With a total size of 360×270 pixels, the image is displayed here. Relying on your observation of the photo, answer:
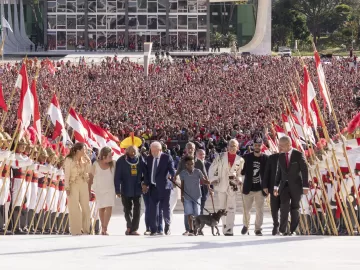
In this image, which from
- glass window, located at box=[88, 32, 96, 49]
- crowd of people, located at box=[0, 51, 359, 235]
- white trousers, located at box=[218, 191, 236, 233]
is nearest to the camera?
crowd of people, located at box=[0, 51, 359, 235]

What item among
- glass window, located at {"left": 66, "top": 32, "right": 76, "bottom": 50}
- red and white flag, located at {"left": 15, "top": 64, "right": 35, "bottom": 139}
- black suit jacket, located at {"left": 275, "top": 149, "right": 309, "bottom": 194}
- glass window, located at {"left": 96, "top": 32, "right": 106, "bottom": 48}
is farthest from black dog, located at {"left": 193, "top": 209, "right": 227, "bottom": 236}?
glass window, located at {"left": 66, "top": 32, "right": 76, "bottom": 50}

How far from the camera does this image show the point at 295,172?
59.5 ft

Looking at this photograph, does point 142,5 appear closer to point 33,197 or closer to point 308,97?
point 308,97

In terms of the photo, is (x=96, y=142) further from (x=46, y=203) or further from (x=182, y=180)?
(x=182, y=180)

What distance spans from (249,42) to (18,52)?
19.2m

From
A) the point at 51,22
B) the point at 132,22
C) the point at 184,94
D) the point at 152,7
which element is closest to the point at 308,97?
the point at 184,94

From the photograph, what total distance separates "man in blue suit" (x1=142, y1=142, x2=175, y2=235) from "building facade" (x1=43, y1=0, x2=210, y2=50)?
8007cm

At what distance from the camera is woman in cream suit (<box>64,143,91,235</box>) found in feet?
58.9

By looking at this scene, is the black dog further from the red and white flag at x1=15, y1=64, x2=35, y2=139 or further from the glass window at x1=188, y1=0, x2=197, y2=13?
the glass window at x1=188, y1=0, x2=197, y2=13

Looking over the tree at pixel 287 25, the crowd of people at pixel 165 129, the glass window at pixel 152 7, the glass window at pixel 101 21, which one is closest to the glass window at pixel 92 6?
the glass window at pixel 101 21

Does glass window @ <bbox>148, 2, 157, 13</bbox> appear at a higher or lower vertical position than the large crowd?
higher

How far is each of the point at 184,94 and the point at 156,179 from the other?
36071 millimetres

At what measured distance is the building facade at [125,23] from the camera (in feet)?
327

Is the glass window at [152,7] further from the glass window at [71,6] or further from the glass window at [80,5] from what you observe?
the glass window at [71,6]
